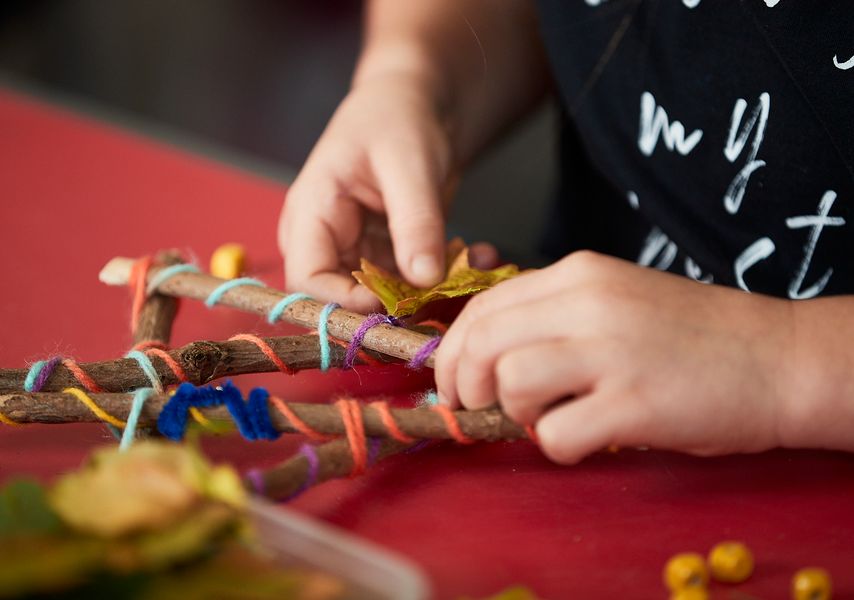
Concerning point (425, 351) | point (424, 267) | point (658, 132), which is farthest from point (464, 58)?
point (425, 351)

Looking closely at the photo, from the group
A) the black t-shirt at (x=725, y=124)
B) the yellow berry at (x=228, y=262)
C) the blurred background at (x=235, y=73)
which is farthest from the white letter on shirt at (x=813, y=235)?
the blurred background at (x=235, y=73)

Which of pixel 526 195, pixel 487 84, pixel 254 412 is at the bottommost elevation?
pixel 526 195

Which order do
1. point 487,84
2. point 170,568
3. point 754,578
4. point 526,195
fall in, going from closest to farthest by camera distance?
point 170,568 < point 754,578 < point 487,84 < point 526,195

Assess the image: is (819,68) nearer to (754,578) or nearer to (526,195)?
(754,578)

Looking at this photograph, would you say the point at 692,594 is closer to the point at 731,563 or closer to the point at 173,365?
the point at 731,563

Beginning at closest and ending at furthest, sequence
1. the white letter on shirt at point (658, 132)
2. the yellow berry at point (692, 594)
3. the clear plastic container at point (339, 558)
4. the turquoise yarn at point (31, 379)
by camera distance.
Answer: the clear plastic container at point (339, 558) < the yellow berry at point (692, 594) < the turquoise yarn at point (31, 379) < the white letter on shirt at point (658, 132)

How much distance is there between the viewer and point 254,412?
0.53 meters

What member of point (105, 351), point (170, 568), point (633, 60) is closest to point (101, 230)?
point (105, 351)

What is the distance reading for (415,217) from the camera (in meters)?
0.69

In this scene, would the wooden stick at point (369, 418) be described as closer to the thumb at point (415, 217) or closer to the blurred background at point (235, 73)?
the thumb at point (415, 217)

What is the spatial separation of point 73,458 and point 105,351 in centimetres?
14

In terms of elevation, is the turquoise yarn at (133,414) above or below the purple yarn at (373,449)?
above

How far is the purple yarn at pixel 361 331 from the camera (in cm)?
61

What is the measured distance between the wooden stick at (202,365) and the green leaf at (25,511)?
0.21 meters
